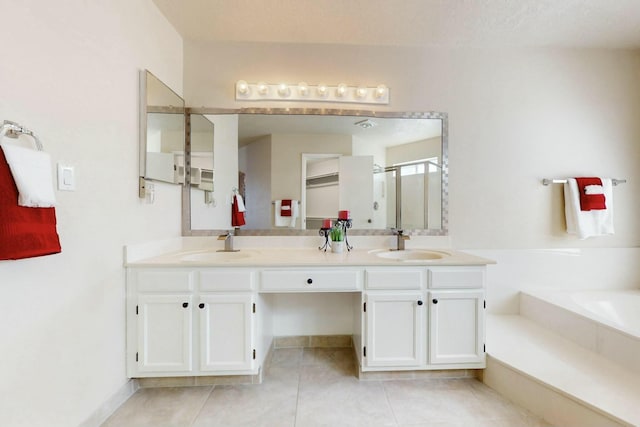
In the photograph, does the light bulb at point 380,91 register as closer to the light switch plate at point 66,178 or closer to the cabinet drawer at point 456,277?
the cabinet drawer at point 456,277

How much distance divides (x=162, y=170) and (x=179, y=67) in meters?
0.86

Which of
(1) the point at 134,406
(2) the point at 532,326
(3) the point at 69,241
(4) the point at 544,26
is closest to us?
(3) the point at 69,241

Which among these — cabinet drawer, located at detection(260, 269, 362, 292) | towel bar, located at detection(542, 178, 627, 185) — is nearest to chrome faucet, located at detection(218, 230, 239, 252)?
cabinet drawer, located at detection(260, 269, 362, 292)

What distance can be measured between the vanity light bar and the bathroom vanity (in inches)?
49.3

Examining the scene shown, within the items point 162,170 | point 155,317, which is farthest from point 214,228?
point 155,317

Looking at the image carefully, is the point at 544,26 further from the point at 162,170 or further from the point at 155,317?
the point at 155,317

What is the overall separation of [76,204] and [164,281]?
0.58 m

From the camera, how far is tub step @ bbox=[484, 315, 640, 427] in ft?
4.02

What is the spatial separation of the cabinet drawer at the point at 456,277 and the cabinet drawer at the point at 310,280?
18.1 inches

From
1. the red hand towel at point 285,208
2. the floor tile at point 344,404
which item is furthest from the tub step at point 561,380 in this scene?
the red hand towel at point 285,208

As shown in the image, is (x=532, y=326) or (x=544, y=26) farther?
(x=532, y=326)

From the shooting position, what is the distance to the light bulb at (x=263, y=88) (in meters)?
2.04

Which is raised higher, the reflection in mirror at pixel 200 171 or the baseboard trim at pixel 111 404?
the reflection in mirror at pixel 200 171

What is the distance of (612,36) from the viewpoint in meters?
2.01
